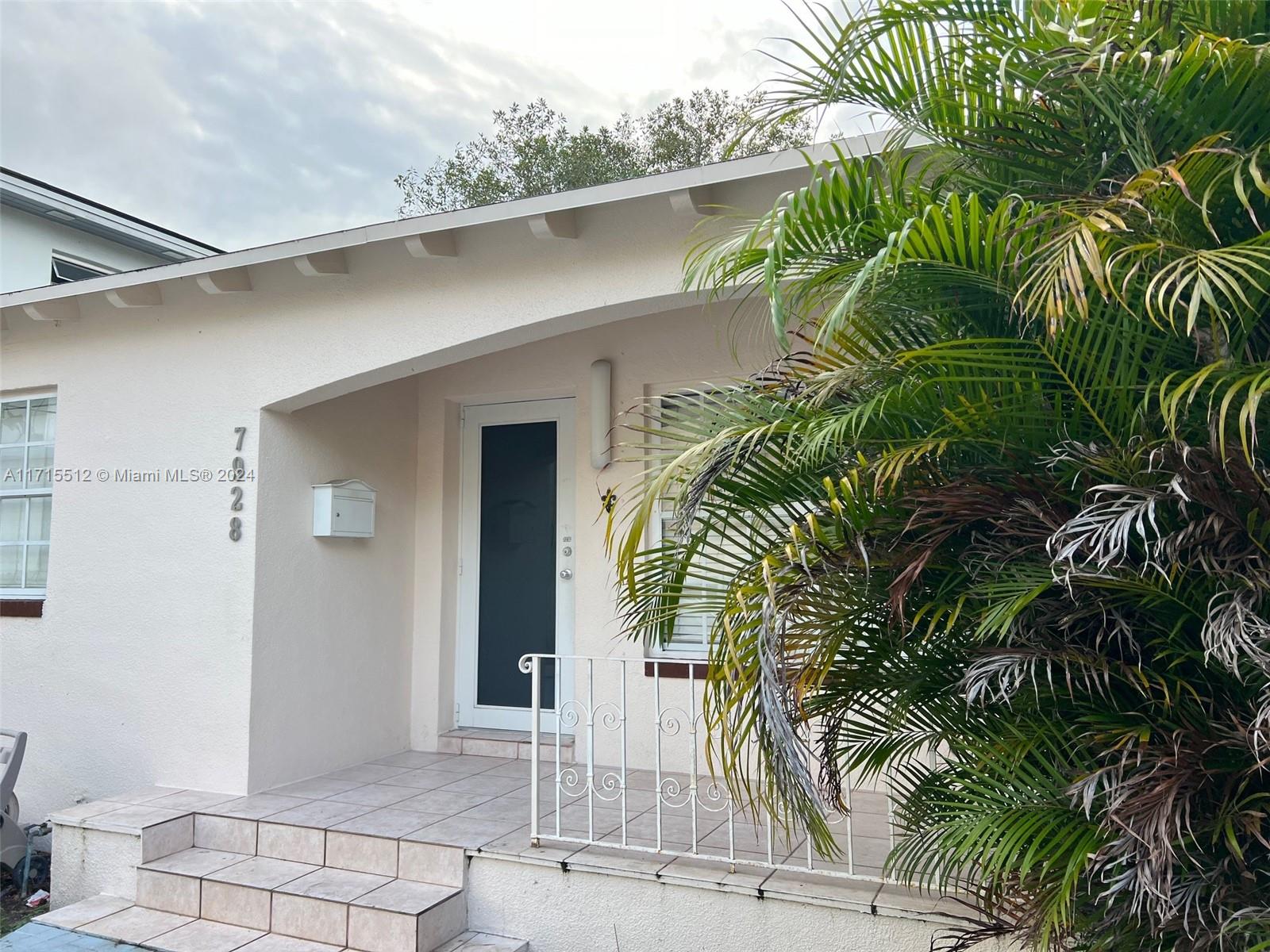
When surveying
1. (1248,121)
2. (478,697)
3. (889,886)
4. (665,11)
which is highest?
(665,11)

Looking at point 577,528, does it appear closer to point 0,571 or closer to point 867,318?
point 867,318

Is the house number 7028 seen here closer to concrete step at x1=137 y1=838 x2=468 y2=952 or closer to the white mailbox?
the white mailbox

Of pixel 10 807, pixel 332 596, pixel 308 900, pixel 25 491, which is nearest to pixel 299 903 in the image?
pixel 308 900

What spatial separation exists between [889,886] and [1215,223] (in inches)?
89.6

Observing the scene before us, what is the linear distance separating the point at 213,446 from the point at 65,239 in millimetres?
4653

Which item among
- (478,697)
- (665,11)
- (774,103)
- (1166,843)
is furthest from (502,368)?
(665,11)

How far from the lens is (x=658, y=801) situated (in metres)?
3.39

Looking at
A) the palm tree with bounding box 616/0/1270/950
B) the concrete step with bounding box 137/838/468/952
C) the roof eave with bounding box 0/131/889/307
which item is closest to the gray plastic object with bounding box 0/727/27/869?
the concrete step with bounding box 137/838/468/952

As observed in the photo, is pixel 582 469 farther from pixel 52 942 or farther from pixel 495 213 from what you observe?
pixel 52 942

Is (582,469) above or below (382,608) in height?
above

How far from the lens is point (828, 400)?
238 cm

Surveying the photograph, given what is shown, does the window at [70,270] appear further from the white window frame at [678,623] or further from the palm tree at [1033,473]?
the palm tree at [1033,473]

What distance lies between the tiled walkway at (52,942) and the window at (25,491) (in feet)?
7.75

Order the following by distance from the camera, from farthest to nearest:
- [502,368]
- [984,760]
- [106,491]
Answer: [502,368] < [106,491] < [984,760]
